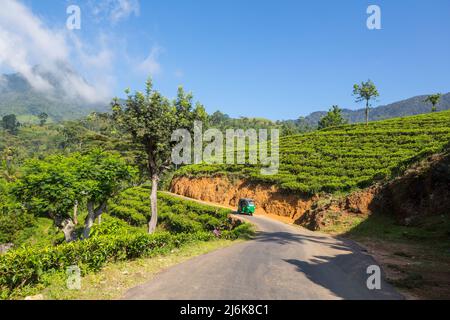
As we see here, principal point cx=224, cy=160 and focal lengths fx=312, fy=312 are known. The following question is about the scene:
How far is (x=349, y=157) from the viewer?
45.0 m

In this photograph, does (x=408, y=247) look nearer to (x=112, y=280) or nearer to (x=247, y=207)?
(x=112, y=280)

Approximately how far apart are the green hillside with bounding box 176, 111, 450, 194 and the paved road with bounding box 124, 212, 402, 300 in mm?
18663

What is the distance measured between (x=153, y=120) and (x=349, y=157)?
3076 cm

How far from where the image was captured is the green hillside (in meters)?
36.0

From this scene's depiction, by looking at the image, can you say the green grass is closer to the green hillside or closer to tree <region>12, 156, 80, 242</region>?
the green hillside

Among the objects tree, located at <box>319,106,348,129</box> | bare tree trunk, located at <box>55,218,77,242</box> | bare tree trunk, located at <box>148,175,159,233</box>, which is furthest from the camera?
tree, located at <box>319,106,348,129</box>

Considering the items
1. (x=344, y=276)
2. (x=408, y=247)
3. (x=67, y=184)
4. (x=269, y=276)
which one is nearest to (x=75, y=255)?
(x=269, y=276)

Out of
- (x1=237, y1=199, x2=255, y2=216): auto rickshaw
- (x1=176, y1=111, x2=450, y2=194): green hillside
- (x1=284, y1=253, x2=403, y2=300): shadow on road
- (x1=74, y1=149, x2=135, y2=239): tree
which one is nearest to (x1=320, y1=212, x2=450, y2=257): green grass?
(x1=284, y1=253, x2=403, y2=300): shadow on road

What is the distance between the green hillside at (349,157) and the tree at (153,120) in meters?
18.2

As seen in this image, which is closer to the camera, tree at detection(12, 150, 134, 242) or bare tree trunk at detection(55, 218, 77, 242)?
tree at detection(12, 150, 134, 242)

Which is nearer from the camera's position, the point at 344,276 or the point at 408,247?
the point at 344,276

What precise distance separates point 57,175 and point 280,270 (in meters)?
15.9
